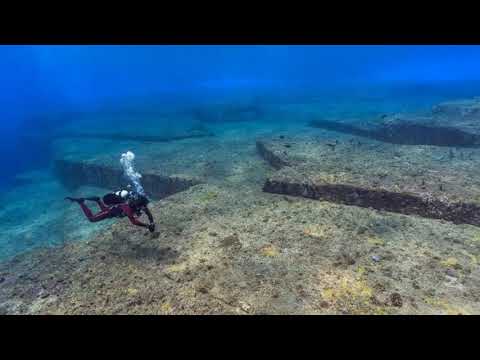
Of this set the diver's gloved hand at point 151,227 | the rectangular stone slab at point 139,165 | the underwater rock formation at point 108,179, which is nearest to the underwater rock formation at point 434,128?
the rectangular stone slab at point 139,165

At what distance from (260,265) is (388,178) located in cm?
398

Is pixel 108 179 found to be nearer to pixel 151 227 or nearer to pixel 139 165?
Result: pixel 139 165

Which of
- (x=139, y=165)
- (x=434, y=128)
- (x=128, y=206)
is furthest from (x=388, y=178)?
(x=139, y=165)

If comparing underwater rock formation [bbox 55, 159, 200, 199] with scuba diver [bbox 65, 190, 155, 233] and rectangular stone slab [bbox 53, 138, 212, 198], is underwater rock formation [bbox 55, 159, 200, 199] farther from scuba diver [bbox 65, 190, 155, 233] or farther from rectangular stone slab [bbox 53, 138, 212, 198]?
scuba diver [bbox 65, 190, 155, 233]

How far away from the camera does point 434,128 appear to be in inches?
480

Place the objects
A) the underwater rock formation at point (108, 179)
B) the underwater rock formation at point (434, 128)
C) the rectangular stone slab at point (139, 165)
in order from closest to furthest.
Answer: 1. the underwater rock formation at point (108, 179)
2. the rectangular stone slab at point (139, 165)
3. the underwater rock formation at point (434, 128)

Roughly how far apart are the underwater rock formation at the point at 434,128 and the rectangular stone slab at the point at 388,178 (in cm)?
182

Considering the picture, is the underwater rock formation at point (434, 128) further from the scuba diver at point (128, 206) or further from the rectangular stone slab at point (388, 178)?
the scuba diver at point (128, 206)

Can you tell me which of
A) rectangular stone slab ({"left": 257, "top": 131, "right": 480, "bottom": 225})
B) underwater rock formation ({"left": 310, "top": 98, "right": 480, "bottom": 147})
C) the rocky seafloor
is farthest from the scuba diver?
underwater rock formation ({"left": 310, "top": 98, "right": 480, "bottom": 147})

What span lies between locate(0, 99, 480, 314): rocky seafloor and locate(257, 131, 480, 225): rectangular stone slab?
0.79 feet

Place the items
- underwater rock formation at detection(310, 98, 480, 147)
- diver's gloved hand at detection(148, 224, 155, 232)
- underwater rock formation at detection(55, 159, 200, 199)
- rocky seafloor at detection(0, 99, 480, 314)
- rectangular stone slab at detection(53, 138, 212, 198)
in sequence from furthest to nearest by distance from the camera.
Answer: underwater rock formation at detection(310, 98, 480, 147), rectangular stone slab at detection(53, 138, 212, 198), underwater rock formation at detection(55, 159, 200, 199), diver's gloved hand at detection(148, 224, 155, 232), rocky seafloor at detection(0, 99, 480, 314)

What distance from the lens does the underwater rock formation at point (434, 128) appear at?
11273 mm

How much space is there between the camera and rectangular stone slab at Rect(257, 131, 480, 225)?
5.98 meters
